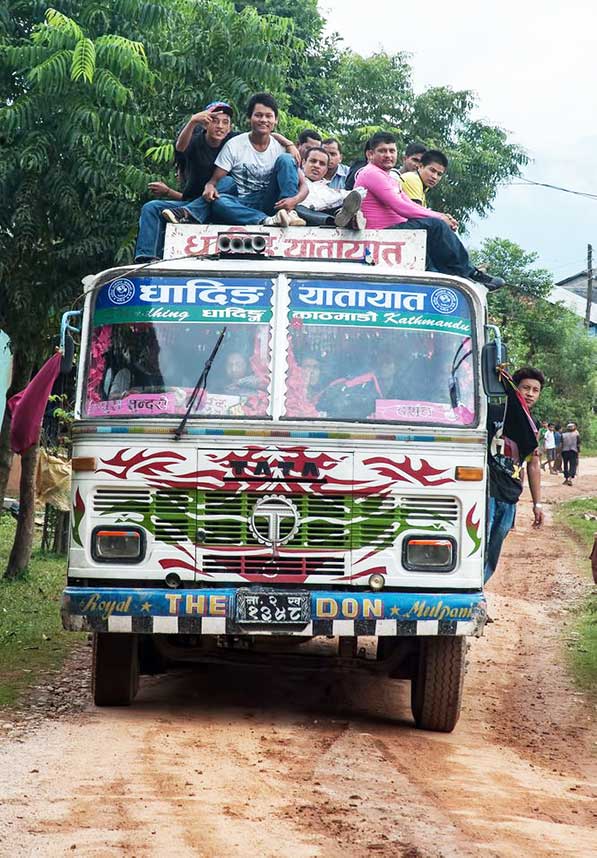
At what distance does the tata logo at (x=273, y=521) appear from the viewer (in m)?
7.07

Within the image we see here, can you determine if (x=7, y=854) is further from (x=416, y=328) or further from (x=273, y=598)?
(x=416, y=328)

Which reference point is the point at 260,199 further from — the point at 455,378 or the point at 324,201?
the point at 455,378

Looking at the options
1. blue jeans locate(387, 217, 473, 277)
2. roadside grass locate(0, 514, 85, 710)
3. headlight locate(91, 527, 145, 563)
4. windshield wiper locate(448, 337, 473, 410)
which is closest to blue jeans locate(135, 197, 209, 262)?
blue jeans locate(387, 217, 473, 277)

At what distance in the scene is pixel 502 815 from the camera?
560 centimetres

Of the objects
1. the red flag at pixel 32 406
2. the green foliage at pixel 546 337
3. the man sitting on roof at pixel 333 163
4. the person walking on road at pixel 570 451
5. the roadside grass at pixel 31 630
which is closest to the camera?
the red flag at pixel 32 406

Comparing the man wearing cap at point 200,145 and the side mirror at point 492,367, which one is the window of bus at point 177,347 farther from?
the man wearing cap at point 200,145

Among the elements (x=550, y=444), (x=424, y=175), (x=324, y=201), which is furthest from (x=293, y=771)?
(x=550, y=444)

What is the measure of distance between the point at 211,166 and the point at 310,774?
15.2 ft

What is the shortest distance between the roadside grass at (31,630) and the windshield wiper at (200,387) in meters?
2.15

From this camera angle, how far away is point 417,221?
8.37 meters

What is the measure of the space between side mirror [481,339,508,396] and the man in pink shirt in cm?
112

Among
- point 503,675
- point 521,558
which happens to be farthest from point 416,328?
point 521,558

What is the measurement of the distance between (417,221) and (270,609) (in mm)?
2769

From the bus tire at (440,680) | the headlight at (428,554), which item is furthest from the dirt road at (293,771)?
the headlight at (428,554)
